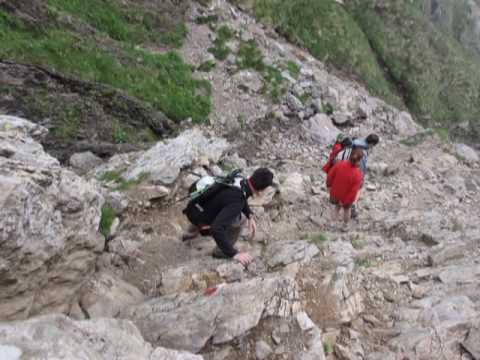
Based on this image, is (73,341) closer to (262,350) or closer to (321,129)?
(262,350)

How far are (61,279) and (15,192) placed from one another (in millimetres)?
1390

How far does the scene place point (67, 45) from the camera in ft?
41.0

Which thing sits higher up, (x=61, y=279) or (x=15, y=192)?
(x=15, y=192)

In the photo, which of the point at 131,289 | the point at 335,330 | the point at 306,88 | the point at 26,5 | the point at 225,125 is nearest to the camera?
the point at 335,330

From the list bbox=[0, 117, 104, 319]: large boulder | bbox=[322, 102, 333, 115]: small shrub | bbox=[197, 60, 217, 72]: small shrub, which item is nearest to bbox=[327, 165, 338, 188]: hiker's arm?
bbox=[0, 117, 104, 319]: large boulder

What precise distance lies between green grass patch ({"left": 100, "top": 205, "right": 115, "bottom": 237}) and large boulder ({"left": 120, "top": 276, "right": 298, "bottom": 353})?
7.06ft

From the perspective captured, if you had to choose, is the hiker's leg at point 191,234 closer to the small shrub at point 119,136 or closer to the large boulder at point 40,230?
the large boulder at point 40,230

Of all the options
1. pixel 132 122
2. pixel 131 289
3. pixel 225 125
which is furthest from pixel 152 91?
pixel 131 289

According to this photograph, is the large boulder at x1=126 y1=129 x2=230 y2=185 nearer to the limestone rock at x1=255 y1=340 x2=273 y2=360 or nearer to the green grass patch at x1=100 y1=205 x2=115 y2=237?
the green grass patch at x1=100 y1=205 x2=115 y2=237

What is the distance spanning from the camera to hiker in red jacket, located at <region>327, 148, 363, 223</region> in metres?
8.33

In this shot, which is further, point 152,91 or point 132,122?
point 152,91

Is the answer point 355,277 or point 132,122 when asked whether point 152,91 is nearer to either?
point 132,122

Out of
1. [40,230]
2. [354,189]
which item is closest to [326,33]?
[354,189]

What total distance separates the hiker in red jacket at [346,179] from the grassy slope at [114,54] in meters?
6.13
